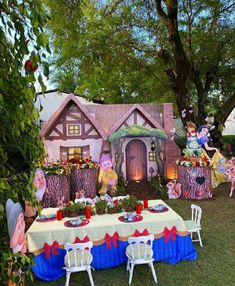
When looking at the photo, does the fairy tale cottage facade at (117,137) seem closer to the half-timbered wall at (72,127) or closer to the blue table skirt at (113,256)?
the half-timbered wall at (72,127)

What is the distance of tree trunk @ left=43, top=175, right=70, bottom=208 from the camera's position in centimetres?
966

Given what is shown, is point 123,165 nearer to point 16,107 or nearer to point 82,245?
point 82,245

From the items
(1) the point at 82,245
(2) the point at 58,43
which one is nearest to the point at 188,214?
(1) the point at 82,245

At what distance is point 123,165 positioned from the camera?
12789 millimetres

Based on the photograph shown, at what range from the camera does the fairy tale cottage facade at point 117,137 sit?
12078 mm

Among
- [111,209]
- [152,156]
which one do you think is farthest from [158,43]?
[111,209]

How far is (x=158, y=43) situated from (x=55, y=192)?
9550 millimetres

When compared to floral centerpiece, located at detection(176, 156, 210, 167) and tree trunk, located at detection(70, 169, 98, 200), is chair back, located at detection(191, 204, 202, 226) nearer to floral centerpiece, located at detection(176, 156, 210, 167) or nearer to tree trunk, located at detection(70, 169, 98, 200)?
floral centerpiece, located at detection(176, 156, 210, 167)

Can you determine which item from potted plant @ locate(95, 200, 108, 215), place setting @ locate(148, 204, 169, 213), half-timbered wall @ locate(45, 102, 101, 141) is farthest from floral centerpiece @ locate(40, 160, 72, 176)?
place setting @ locate(148, 204, 169, 213)

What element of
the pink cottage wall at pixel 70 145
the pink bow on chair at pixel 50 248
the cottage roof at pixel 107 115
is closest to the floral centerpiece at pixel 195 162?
the cottage roof at pixel 107 115

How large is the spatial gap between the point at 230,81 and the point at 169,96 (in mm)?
4571

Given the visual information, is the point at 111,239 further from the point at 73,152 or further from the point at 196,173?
the point at 73,152

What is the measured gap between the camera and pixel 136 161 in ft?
42.5

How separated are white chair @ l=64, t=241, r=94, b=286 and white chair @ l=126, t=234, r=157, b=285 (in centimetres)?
76
